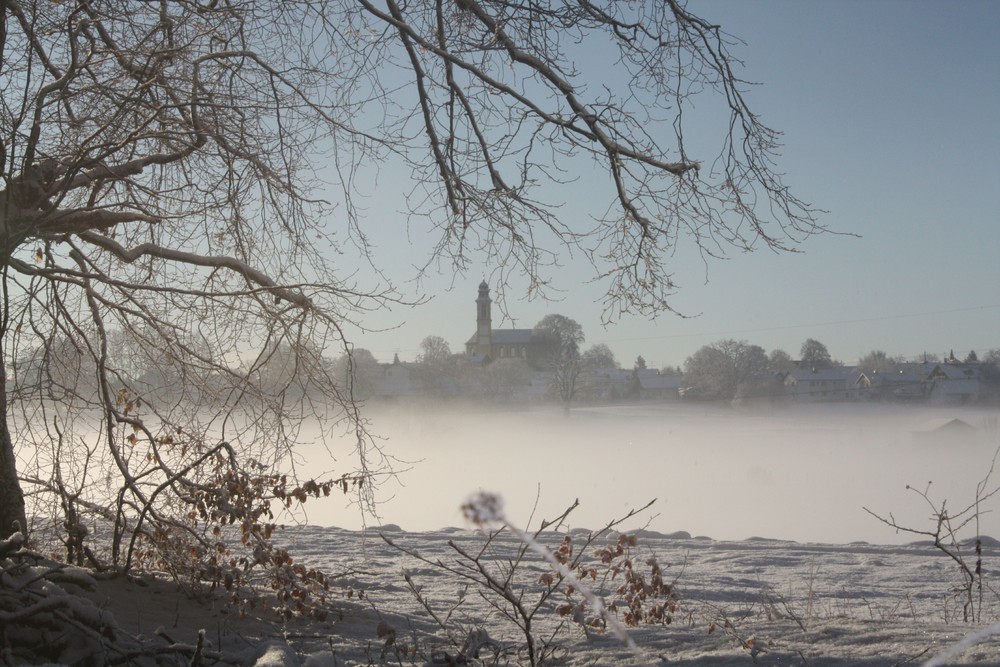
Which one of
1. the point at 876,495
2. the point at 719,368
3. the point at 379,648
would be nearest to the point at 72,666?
the point at 379,648

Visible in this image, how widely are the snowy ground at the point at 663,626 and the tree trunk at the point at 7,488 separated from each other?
0.67 m

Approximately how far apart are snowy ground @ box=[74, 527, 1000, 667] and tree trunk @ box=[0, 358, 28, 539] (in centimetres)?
67

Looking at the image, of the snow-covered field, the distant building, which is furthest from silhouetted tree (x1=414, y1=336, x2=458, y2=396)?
the distant building

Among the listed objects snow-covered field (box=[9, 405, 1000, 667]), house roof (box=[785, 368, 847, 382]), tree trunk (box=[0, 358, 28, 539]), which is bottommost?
snow-covered field (box=[9, 405, 1000, 667])

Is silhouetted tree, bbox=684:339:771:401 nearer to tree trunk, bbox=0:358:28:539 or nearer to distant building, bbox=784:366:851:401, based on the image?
distant building, bbox=784:366:851:401

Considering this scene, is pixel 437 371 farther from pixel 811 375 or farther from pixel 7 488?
pixel 811 375

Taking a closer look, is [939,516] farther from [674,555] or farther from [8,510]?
[8,510]

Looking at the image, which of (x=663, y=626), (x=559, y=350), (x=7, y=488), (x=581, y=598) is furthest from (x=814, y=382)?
(x=7, y=488)

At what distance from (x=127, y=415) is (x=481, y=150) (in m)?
3.28

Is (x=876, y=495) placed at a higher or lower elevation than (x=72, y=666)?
lower

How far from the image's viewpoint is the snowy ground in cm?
386

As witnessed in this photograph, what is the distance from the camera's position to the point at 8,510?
507 centimetres

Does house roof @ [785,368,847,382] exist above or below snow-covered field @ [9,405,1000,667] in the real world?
above

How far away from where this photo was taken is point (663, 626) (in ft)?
16.6
